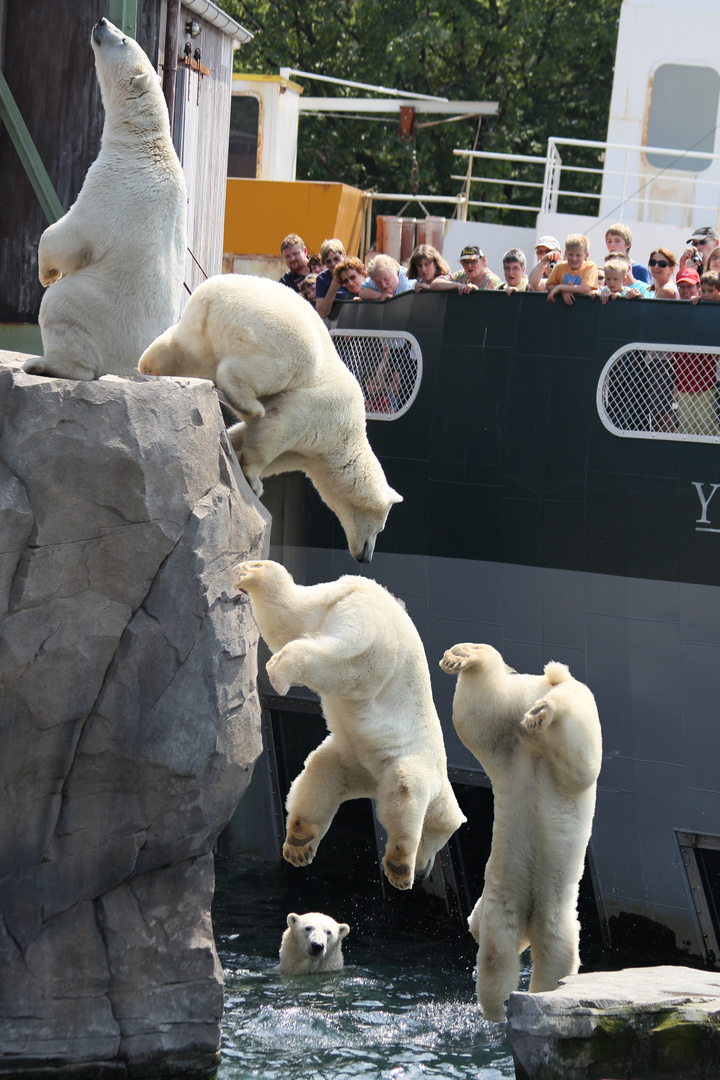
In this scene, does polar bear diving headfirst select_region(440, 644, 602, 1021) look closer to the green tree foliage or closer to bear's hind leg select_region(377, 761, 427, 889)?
bear's hind leg select_region(377, 761, 427, 889)

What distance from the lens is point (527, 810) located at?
505 cm

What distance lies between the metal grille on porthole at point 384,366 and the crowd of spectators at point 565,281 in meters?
0.01

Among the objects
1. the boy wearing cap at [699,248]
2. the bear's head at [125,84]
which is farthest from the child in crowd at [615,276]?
the bear's head at [125,84]

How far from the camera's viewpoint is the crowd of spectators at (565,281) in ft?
27.0

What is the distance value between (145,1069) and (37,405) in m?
2.78

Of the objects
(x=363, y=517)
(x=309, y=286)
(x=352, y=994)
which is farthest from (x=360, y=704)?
(x=309, y=286)

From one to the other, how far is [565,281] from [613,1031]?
5407 mm

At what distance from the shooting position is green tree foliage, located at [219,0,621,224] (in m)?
23.3

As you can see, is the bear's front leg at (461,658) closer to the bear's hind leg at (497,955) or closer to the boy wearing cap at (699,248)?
the bear's hind leg at (497,955)

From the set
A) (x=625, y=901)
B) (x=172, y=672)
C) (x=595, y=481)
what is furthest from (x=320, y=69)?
(x=172, y=672)

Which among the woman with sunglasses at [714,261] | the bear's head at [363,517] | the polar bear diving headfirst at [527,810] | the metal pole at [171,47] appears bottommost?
the polar bear diving headfirst at [527,810]

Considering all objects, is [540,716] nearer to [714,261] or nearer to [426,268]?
[426,268]

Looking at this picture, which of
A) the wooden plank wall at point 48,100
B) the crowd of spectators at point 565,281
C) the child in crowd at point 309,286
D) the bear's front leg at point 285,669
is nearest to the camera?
the bear's front leg at point 285,669

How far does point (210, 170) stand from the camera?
959cm
